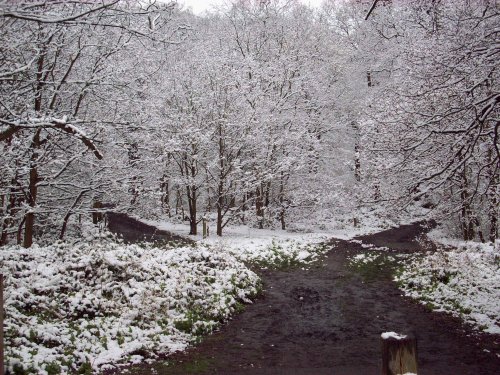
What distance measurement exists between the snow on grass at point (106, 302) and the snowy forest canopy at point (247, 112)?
310cm

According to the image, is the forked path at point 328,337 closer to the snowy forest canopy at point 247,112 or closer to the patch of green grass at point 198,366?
the patch of green grass at point 198,366

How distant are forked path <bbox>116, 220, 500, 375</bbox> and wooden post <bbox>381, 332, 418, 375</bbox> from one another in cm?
469

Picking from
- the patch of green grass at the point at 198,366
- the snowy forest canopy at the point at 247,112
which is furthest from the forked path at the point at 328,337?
the snowy forest canopy at the point at 247,112

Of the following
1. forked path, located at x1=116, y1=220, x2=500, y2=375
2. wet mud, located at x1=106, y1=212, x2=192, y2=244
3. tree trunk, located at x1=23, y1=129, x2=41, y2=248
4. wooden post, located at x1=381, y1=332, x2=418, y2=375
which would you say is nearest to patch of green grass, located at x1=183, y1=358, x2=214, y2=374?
forked path, located at x1=116, y1=220, x2=500, y2=375

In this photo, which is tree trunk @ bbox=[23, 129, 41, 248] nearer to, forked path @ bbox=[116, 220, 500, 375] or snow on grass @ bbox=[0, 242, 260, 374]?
snow on grass @ bbox=[0, 242, 260, 374]

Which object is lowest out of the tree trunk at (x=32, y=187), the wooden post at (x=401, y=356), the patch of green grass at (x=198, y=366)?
the patch of green grass at (x=198, y=366)

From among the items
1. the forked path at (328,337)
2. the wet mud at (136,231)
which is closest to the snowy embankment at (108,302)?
the forked path at (328,337)

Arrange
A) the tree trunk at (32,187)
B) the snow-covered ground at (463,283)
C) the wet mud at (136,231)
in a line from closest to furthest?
the snow-covered ground at (463,283), the tree trunk at (32,187), the wet mud at (136,231)

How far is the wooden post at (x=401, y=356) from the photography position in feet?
10.2

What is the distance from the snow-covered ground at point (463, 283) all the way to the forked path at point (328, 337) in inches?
16.7

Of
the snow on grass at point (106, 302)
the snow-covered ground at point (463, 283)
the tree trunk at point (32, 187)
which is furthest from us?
the tree trunk at point (32, 187)

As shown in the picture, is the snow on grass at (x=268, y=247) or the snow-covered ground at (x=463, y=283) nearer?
the snow-covered ground at (x=463, y=283)

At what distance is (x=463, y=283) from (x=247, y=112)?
1329cm

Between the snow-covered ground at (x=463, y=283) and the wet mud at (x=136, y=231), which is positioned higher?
the wet mud at (x=136, y=231)
